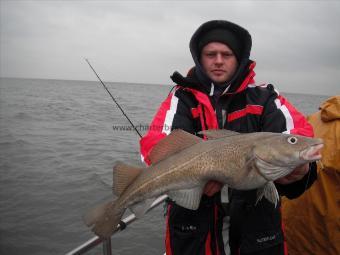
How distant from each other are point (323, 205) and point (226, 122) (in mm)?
1458

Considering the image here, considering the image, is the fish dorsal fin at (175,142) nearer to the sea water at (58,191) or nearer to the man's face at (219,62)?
the man's face at (219,62)

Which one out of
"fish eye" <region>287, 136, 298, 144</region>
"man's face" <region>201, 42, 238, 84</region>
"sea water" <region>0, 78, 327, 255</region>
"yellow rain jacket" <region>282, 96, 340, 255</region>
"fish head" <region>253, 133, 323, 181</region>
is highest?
"man's face" <region>201, 42, 238, 84</region>

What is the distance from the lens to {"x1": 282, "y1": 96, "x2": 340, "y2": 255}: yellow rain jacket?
3.29 meters

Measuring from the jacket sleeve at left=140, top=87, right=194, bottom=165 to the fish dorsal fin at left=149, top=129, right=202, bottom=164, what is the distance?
6.3 inches

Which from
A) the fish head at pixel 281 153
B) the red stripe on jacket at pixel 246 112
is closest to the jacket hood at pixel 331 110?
the red stripe on jacket at pixel 246 112

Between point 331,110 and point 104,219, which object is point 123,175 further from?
point 331,110

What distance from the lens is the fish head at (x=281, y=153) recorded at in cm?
241

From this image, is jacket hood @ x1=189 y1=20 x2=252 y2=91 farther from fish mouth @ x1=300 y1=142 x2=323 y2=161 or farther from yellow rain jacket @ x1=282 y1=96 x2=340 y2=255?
fish mouth @ x1=300 y1=142 x2=323 y2=161

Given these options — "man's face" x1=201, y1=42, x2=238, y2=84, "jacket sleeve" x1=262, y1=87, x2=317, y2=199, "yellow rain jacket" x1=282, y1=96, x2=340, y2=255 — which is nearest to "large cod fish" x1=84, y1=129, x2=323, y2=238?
"jacket sleeve" x1=262, y1=87, x2=317, y2=199

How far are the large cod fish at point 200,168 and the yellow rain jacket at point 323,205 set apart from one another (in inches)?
39.9

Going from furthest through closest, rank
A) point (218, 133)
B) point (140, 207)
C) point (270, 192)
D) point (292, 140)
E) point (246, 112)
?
point (246, 112) → point (140, 207) → point (218, 133) → point (270, 192) → point (292, 140)

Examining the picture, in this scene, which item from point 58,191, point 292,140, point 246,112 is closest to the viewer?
point 292,140

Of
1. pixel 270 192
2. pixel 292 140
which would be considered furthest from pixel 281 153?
pixel 270 192

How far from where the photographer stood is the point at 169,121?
3.14 meters
